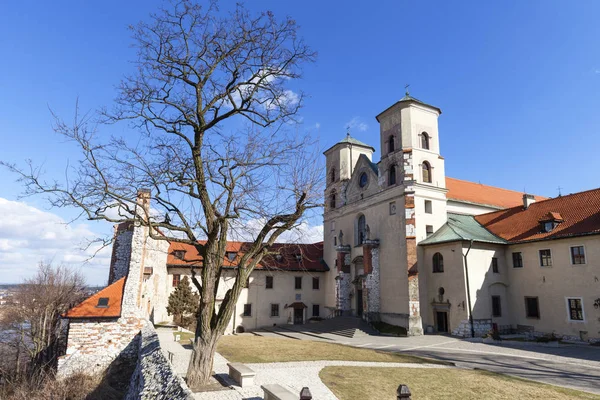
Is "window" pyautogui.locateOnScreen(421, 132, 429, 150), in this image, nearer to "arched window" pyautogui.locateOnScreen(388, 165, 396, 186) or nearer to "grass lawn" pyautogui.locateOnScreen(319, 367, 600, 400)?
"arched window" pyautogui.locateOnScreen(388, 165, 396, 186)

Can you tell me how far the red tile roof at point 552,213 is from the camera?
2377 cm

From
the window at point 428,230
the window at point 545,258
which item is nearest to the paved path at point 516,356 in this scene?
the window at point 545,258

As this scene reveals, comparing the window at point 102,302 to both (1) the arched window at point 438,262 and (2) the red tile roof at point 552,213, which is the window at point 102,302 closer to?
(1) the arched window at point 438,262

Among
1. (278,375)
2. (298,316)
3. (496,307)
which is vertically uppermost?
(496,307)

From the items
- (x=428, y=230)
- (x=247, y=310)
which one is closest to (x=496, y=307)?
(x=428, y=230)

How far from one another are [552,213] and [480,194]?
35.0ft

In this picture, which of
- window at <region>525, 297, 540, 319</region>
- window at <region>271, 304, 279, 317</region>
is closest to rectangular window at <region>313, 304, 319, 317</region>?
window at <region>271, 304, 279, 317</region>

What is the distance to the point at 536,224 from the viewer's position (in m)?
27.0

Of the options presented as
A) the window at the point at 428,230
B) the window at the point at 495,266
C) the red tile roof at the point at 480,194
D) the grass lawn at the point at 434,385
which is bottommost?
the grass lawn at the point at 434,385

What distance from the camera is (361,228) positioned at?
35.0 metres

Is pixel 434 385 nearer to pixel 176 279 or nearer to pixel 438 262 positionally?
pixel 438 262

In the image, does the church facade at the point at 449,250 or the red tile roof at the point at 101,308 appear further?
the church facade at the point at 449,250

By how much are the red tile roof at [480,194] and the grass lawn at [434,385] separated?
2131cm

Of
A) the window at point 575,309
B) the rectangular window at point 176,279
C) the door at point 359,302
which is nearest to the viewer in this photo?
the window at point 575,309
